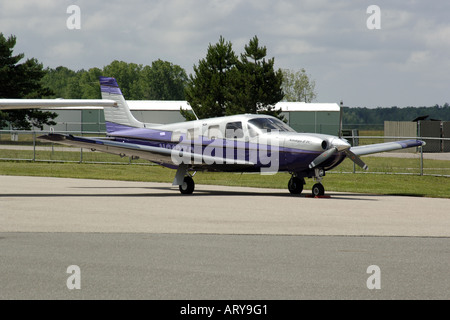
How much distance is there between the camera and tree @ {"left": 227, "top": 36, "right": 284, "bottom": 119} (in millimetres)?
55344

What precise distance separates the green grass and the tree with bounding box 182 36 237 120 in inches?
985

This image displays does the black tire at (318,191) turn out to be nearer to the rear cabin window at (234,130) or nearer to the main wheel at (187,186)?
the rear cabin window at (234,130)

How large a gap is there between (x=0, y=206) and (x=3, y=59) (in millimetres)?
55163

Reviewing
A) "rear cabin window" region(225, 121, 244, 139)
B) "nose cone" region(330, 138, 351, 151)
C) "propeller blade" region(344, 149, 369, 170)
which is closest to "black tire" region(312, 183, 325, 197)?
"propeller blade" region(344, 149, 369, 170)

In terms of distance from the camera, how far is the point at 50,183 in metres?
26.5

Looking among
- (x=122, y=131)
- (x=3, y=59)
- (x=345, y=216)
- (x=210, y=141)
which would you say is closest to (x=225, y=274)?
(x=345, y=216)

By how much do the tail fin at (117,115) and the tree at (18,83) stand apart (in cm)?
4376

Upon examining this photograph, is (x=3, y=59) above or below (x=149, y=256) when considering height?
above

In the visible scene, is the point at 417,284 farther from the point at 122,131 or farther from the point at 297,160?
the point at 122,131

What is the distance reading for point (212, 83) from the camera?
61812 mm

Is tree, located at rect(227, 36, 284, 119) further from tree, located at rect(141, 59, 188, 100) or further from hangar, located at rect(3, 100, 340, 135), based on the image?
tree, located at rect(141, 59, 188, 100)

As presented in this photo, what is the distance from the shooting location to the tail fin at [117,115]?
992 inches

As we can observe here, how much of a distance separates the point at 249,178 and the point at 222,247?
19943 millimetres

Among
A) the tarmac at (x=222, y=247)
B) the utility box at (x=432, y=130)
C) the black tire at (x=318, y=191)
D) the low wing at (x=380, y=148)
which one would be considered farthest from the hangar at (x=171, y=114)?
the tarmac at (x=222, y=247)
